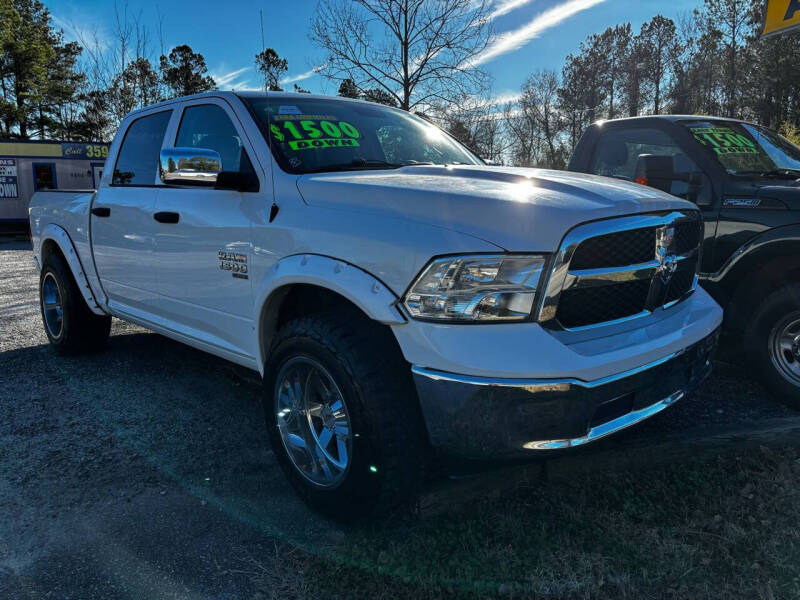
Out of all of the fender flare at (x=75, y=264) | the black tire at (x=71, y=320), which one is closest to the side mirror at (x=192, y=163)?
the fender flare at (x=75, y=264)

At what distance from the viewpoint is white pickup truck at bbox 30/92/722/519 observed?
214cm

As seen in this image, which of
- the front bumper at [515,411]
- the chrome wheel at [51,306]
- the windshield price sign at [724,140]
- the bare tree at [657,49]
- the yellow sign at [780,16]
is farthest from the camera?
the bare tree at [657,49]

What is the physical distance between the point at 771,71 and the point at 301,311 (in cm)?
4094

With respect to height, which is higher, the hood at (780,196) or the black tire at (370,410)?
the hood at (780,196)

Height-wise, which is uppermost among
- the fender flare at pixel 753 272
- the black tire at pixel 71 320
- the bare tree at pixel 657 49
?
the bare tree at pixel 657 49

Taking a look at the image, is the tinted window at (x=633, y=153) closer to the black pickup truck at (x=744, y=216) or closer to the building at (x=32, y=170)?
the black pickup truck at (x=744, y=216)

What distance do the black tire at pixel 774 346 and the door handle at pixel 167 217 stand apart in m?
3.63

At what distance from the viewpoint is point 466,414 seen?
2.11m

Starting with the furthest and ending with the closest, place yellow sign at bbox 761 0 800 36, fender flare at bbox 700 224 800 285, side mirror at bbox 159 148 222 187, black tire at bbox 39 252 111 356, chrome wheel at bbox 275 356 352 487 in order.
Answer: yellow sign at bbox 761 0 800 36 < black tire at bbox 39 252 111 356 < fender flare at bbox 700 224 800 285 < side mirror at bbox 159 148 222 187 < chrome wheel at bbox 275 356 352 487

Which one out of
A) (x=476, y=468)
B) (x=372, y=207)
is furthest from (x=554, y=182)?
(x=476, y=468)

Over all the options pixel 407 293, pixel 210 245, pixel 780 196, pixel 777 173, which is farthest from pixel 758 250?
pixel 210 245

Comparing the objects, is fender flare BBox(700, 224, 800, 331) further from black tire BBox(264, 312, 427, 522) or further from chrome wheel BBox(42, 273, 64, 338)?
chrome wheel BBox(42, 273, 64, 338)

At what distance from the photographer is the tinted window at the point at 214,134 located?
3355 mm

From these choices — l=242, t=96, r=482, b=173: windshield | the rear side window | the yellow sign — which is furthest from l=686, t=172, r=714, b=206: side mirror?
the yellow sign
